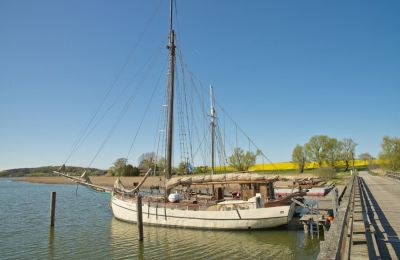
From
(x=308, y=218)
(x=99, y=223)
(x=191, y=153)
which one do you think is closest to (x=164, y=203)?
(x=99, y=223)

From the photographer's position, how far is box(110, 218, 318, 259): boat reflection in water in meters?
16.6

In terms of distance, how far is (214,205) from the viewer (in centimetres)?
2281

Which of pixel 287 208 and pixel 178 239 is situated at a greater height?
pixel 287 208

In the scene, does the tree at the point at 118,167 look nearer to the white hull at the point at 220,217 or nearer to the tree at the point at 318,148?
the tree at the point at 318,148

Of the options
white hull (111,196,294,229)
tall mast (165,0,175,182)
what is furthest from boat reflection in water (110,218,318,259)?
tall mast (165,0,175,182)

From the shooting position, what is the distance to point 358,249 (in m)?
7.11

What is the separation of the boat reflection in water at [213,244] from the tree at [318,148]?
80460 mm

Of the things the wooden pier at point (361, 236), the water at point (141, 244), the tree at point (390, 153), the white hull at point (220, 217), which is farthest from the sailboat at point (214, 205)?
the tree at point (390, 153)

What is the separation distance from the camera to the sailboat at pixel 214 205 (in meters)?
21.7

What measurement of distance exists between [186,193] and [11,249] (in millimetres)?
14804

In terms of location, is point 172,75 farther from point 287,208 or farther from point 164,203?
point 287,208

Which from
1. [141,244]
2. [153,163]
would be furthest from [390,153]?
[141,244]

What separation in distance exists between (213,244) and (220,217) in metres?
3.67

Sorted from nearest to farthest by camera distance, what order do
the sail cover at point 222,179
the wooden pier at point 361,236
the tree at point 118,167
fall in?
the wooden pier at point 361,236 → the sail cover at point 222,179 → the tree at point 118,167
